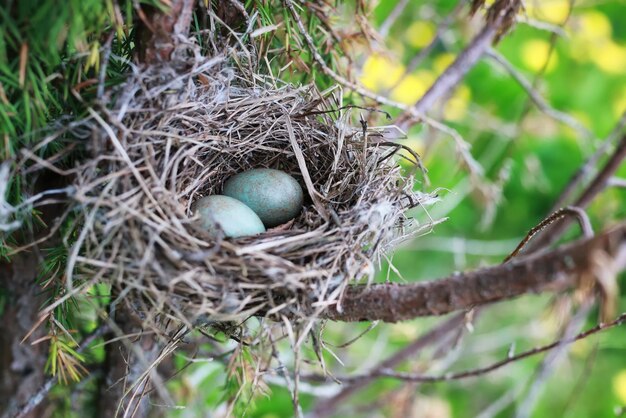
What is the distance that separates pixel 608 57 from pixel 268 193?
1875mm

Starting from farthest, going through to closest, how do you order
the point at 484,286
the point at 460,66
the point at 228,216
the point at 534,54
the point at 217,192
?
the point at 534,54 < the point at 460,66 < the point at 217,192 < the point at 228,216 < the point at 484,286

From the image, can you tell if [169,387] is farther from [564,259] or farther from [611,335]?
[611,335]

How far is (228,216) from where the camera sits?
76cm

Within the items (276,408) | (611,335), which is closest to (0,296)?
(276,408)

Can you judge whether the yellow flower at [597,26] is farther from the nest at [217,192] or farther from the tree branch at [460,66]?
the nest at [217,192]

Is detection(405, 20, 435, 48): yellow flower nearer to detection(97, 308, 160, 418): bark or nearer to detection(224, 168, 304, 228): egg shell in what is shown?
detection(224, 168, 304, 228): egg shell

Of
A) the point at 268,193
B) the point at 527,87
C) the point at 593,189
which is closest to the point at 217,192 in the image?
the point at 268,193

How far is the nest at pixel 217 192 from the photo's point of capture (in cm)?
61

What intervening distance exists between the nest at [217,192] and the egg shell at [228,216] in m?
0.03

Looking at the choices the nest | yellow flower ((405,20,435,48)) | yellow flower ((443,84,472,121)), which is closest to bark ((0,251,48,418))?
the nest

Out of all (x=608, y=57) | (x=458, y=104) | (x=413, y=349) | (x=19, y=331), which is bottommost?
(x=413, y=349)

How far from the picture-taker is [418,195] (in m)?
0.77

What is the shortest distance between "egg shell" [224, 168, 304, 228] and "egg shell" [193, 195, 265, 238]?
4 centimetres

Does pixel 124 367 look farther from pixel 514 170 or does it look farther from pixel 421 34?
pixel 421 34
